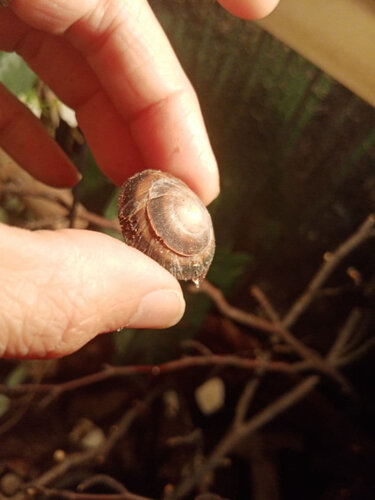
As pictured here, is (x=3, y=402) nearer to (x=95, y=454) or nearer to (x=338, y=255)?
(x=95, y=454)

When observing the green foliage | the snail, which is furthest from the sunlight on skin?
the green foliage

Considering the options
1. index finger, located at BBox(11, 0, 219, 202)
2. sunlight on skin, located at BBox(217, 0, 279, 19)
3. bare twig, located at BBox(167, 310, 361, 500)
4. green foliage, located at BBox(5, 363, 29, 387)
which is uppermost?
sunlight on skin, located at BBox(217, 0, 279, 19)

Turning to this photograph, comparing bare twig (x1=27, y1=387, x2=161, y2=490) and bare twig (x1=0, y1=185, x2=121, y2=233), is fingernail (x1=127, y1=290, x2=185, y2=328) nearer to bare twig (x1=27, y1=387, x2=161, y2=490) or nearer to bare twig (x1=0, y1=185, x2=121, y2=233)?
bare twig (x1=0, y1=185, x2=121, y2=233)

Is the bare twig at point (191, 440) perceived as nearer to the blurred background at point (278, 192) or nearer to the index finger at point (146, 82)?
the blurred background at point (278, 192)

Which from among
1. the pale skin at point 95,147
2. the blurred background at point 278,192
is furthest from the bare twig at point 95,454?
the pale skin at point 95,147

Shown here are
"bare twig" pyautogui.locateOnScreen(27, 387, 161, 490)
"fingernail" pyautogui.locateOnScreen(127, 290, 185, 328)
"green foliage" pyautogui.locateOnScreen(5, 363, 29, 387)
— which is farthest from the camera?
"green foliage" pyautogui.locateOnScreen(5, 363, 29, 387)

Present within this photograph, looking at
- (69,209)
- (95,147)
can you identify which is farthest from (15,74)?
(69,209)

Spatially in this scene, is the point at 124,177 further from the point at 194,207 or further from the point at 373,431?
the point at 373,431

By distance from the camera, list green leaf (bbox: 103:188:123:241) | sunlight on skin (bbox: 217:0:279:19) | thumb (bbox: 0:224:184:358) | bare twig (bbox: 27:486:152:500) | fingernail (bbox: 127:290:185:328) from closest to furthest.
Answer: thumb (bbox: 0:224:184:358), fingernail (bbox: 127:290:185:328), sunlight on skin (bbox: 217:0:279:19), bare twig (bbox: 27:486:152:500), green leaf (bbox: 103:188:123:241)

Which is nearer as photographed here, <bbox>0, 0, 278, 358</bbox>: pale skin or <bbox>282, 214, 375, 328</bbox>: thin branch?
<bbox>0, 0, 278, 358</bbox>: pale skin
